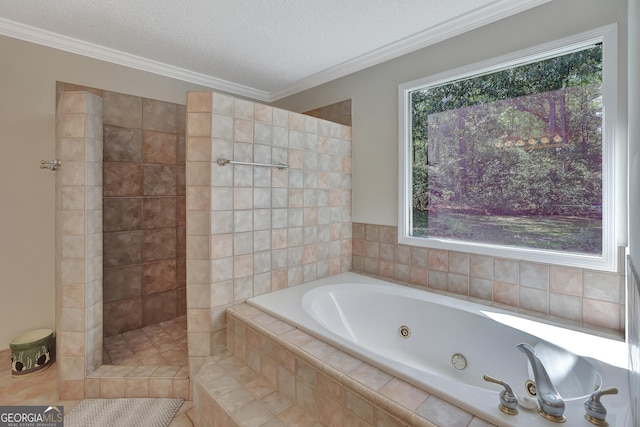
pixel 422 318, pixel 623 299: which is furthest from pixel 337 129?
pixel 623 299

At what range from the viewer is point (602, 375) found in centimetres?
118

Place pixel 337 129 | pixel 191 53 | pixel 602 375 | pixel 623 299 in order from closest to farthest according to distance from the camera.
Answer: pixel 602 375 → pixel 623 299 → pixel 191 53 → pixel 337 129

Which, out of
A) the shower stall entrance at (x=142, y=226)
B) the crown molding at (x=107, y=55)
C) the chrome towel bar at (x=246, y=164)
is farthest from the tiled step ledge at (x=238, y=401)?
the crown molding at (x=107, y=55)

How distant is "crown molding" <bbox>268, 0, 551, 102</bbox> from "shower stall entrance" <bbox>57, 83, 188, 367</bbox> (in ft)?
→ 4.52

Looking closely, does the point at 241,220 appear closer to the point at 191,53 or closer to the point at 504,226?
the point at 191,53

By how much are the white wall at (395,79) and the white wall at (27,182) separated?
1991 millimetres

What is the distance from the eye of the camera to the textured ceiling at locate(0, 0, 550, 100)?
177cm

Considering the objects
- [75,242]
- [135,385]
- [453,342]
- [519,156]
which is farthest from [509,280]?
[75,242]

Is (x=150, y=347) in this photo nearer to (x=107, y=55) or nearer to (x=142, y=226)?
(x=142, y=226)

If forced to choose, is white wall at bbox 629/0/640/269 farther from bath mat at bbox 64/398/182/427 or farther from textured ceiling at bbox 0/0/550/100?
bath mat at bbox 64/398/182/427

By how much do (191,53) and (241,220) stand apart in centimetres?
148

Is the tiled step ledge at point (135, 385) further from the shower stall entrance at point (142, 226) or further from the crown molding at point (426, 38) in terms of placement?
the crown molding at point (426, 38)

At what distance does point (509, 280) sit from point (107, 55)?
329cm

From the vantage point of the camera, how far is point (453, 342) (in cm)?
183
